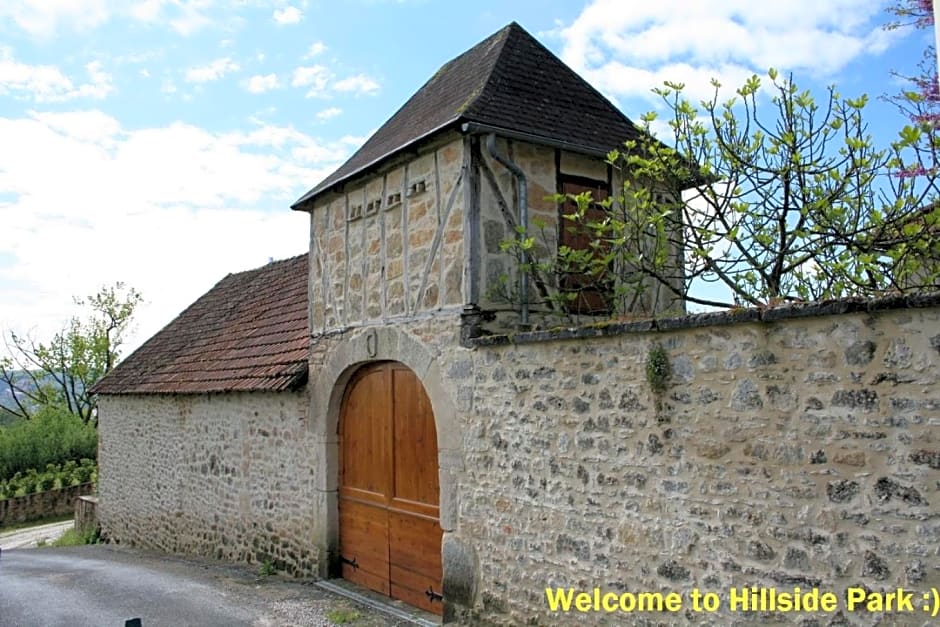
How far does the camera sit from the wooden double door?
702cm

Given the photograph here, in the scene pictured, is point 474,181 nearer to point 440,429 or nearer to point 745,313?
point 440,429

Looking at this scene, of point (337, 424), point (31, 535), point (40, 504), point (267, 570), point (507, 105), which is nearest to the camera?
point (507, 105)

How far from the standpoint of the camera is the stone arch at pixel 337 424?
20.9 feet

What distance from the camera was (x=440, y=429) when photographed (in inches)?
258

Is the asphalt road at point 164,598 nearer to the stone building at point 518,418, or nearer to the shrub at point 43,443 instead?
the stone building at point 518,418

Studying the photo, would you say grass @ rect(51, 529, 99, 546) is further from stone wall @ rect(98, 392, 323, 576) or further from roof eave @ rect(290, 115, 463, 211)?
roof eave @ rect(290, 115, 463, 211)

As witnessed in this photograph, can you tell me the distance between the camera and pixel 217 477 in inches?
421

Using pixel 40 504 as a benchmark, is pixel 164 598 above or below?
above

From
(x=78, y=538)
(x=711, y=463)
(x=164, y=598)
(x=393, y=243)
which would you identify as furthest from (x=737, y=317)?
(x=78, y=538)

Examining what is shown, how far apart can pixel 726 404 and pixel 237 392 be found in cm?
762

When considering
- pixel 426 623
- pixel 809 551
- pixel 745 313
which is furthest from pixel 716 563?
pixel 426 623

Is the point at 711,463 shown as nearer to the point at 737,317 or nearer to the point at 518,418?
the point at 737,317

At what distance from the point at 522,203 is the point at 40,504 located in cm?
2356

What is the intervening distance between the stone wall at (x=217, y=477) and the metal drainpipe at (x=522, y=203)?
358 centimetres
